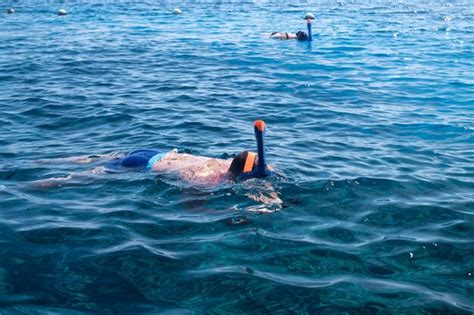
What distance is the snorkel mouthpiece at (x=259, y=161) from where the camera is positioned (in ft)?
21.8

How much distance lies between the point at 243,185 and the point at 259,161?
1.71 feet

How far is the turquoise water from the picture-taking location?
5.16 meters

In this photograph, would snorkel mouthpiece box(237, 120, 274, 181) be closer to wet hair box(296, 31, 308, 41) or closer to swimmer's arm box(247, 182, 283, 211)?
swimmer's arm box(247, 182, 283, 211)

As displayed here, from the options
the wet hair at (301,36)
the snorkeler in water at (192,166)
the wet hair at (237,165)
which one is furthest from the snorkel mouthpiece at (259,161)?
the wet hair at (301,36)

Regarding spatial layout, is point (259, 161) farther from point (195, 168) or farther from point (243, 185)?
point (195, 168)

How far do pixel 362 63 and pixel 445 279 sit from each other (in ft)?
42.1

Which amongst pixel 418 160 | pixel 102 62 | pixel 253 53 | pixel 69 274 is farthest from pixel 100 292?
pixel 253 53

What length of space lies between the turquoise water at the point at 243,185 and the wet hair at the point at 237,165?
0.83 feet

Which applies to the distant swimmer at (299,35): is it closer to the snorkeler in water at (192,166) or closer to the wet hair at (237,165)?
the snorkeler in water at (192,166)

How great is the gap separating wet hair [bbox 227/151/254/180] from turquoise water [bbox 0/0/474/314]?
0.83 feet

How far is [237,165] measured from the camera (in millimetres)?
7441

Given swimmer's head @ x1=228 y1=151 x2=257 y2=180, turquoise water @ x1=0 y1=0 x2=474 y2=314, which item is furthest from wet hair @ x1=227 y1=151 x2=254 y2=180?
turquoise water @ x1=0 y1=0 x2=474 y2=314

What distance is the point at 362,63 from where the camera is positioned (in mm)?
17375

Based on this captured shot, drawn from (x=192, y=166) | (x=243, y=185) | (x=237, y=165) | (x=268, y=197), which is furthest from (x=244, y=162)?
(x=192, y=166)
